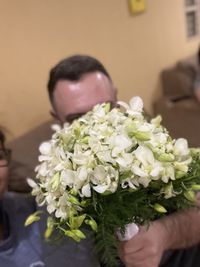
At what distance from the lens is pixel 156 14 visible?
10.8 feet

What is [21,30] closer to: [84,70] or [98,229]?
[84,70]

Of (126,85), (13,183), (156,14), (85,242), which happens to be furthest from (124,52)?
(85,242)

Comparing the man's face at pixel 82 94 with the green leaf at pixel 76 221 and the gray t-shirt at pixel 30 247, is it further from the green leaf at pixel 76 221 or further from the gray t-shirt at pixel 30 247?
the green leaf at pixel 76 221

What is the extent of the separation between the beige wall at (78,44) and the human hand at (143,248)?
4.55ft

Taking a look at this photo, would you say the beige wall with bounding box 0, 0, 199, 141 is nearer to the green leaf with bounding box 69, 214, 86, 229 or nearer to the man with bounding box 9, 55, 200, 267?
the man with bounding box 9, 55, 200, 267

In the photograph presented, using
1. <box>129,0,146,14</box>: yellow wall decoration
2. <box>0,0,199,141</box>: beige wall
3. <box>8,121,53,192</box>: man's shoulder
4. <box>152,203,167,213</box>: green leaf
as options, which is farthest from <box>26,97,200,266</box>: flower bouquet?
<box>129,0,146,14</box>: yellow wall decoration

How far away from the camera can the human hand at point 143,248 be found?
932 millimetres

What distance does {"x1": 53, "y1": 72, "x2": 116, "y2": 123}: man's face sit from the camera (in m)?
1.51

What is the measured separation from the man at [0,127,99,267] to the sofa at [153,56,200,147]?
6.00ft

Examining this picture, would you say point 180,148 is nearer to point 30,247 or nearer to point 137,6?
point 30,247

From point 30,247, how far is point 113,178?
22.2 inches

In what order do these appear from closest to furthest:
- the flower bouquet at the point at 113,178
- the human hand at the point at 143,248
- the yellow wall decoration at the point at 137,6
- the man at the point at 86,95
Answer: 1. the flower bouquet at the point at 113,178
2. the human hand at the point at 143,248
3. the man at the point at 86,95
4. the yellow wall decoration at the point at 137,6

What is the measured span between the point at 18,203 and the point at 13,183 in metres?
0.26

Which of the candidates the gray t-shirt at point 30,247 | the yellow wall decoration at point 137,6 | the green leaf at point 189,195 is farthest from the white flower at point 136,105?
the yellow wall decoration at point 137,6
